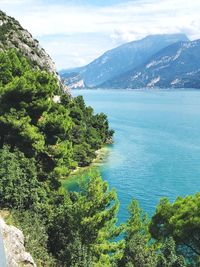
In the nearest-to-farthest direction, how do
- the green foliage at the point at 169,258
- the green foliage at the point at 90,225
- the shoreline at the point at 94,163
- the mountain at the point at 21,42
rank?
the green foliage at the point at 169,258, the green foliage at the point at 90,225, the shoreline at the point at 94,163, the mountain at the point at 21,42

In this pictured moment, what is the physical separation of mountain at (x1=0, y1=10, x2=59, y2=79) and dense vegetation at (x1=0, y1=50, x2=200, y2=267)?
35.2m

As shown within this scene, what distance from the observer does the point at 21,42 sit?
8194 centimetres

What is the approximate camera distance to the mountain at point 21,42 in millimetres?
78012

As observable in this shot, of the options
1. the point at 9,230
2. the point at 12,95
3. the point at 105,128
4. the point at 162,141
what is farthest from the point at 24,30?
the point at 9,230

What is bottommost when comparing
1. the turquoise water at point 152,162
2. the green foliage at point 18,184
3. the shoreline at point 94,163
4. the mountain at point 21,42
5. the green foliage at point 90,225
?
the turquoise water at point 152,162

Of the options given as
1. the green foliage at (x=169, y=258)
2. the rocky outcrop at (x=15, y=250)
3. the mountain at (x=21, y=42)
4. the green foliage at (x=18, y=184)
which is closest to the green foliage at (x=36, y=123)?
the green foliage at (x=18, y=184)

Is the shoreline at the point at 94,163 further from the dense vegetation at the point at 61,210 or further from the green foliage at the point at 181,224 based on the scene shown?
the green foliage at the point at 181,224

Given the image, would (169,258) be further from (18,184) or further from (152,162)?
(152,162)

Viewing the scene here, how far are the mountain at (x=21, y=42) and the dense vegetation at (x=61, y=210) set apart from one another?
3524 cm

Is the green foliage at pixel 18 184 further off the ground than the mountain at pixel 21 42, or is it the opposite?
the mountain at pixel 21 42

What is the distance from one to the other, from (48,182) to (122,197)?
19127 millimetres

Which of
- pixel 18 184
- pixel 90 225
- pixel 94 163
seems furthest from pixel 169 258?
pixel 94 163

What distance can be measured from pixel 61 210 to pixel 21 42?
5975 centimetres

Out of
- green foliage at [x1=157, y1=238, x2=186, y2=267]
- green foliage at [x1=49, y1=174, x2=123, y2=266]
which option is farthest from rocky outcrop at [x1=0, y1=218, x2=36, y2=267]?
green foliage at [x1=157, y1=238, x2=186, y2=267]
